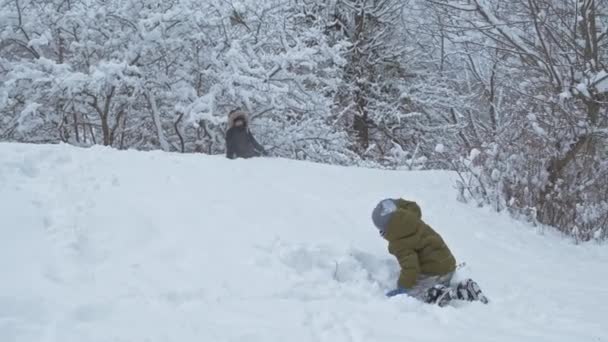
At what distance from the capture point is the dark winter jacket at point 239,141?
843 centimetres

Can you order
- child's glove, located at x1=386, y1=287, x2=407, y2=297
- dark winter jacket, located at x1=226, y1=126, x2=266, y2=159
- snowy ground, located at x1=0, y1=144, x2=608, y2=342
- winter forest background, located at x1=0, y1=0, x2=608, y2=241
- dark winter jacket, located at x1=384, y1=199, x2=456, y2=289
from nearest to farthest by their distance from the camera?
snowy ground, located at x1=0, y1=144, x2=608, y2=342 → child's glove, located at x1=386, y1=287, x2=407, y2=297 → dark winter jacket, located at x1=384, y1=199, x2=456, y2=289 → winter forest background, located at x1=0, y1=0, x2=608, y2=241 → dark winter jacket, located at x1=226, y1=126, x2=266, y2=159

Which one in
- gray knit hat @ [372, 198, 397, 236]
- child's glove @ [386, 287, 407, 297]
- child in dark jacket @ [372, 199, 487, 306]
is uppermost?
gray knit hat @ [372, 198, 397, 236]

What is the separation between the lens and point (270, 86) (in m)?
9.94

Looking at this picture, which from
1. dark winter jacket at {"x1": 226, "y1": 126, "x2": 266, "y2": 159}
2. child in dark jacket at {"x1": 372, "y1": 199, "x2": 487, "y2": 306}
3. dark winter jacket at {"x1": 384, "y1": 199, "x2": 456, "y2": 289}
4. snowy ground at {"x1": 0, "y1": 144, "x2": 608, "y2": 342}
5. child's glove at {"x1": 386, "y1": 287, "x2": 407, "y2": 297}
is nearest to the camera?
snowy ground at {"x1": 0, "y1": 144, "x2": 608, "y2": 342}

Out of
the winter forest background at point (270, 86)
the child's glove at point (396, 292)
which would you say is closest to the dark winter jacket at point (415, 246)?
the child's glove at point (396, 292)

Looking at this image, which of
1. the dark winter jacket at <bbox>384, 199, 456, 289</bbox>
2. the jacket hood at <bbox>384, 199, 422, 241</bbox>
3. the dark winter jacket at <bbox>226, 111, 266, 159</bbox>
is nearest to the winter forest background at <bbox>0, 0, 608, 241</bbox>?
the dark winter jacket at <bbox>226, 111, 266, 159</bbox>

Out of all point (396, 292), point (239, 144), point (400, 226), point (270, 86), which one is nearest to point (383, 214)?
point (400, 226)

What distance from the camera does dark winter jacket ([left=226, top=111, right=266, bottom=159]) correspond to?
843 cm

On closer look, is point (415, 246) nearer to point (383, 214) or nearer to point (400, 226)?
point (400, 226)

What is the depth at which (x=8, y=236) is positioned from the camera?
12.6 feet

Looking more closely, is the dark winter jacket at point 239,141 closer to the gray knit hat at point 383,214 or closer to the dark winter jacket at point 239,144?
the dark winter jacket at point 239,144

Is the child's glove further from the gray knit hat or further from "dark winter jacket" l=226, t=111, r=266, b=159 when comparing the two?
"dark winter jacket" l=226, t=111, r=266, b=159

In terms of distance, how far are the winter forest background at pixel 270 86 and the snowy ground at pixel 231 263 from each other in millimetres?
1062

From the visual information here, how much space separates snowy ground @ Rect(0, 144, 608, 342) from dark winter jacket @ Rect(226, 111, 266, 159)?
6.14 ft
